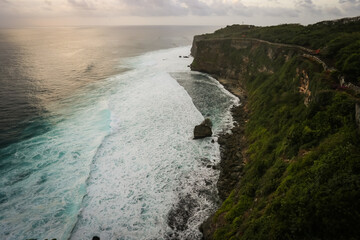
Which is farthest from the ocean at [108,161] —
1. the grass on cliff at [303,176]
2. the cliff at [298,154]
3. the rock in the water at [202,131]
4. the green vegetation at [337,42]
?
the green vegetation at [337,42]

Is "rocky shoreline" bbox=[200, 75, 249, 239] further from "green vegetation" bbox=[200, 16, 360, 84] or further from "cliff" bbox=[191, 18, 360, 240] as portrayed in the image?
"green vegetation" bbox=[200, 16, 360, 84]

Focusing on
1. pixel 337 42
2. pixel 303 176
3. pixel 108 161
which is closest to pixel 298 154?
pixel 303 176

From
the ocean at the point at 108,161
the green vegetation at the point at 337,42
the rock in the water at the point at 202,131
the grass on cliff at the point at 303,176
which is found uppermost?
the green vegetation at the point at 337,42

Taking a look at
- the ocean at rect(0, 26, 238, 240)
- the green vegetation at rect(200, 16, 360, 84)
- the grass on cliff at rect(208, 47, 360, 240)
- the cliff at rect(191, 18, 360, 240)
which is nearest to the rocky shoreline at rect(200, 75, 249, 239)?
the cliff at rect(191, 18, 360, 240)

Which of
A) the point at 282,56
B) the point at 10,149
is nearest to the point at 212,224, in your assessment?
the point at 10,149

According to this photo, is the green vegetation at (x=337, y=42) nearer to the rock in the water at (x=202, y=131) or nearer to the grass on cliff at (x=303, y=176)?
the grass on cliff at (x=303, y=176)

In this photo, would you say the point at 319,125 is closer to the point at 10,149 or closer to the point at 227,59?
the point at 10,149

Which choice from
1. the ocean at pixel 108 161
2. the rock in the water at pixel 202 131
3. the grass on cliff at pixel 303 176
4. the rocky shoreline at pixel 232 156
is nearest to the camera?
the grass on cliff at pixel 303 176
